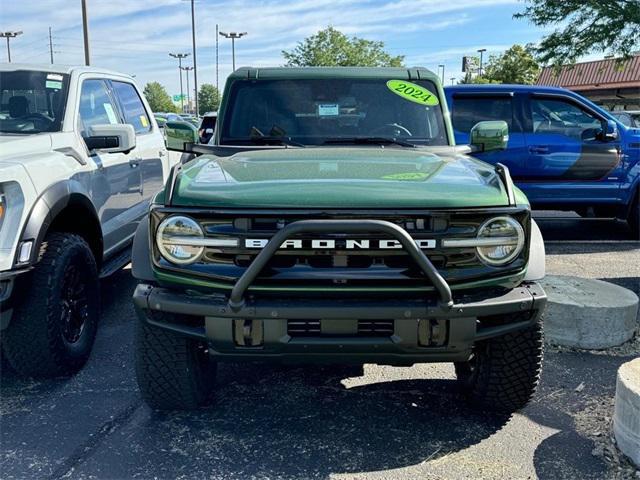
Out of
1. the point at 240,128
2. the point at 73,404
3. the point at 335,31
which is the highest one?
the point at 335,31

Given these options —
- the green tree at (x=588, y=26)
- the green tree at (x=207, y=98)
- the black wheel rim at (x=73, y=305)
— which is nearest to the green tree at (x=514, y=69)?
the green tree at (x=588, y=26)

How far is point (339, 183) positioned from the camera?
2.71m

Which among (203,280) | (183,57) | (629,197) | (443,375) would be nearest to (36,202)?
(203,280)

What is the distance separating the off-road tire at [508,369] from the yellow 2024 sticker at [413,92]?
183 centimetres

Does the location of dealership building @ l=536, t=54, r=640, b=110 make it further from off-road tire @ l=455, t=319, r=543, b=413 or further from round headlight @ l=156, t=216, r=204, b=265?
round headlight @ l=156, t=216, r=204, b=265

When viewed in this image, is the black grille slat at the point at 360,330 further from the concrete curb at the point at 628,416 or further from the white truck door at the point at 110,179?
the white truck door at the point at 110,179

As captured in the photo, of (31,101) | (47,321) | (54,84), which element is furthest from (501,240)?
(31,101)

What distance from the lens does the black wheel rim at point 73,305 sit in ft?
12.2

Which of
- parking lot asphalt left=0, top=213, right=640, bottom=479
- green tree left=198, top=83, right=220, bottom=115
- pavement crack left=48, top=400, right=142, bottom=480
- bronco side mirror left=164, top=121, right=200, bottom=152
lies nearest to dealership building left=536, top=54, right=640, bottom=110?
bronco side mirror left=164, top=121, right=200, bottom=152

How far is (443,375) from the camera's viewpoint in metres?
3.80

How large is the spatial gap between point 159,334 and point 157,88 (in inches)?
4024

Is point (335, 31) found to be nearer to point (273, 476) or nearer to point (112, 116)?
point (112, 116)

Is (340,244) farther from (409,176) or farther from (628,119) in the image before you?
(628,119)

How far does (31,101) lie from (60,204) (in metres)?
1.34
